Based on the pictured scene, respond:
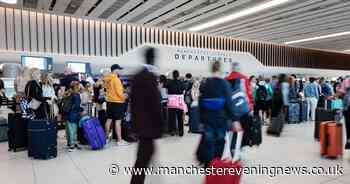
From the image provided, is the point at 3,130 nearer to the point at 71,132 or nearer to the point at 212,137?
the point at 71,132

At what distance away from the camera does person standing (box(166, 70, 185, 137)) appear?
585cm

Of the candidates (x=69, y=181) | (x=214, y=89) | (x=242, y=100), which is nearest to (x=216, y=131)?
(x=214, y=89)

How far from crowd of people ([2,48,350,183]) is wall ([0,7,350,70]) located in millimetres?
3929

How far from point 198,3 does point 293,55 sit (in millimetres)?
12026

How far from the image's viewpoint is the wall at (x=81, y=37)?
9367 millimetres

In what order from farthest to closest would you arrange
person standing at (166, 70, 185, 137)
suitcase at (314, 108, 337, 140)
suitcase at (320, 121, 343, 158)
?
person standing at (166, 70, 185, 137) → suitcase at (314, 108, 337, 140) → suitcase at (320, 121, 343, 158)

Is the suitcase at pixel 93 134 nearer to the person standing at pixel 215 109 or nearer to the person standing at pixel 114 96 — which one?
the person standing at pixel 114 96

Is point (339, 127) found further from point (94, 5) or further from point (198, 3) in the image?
point (94, 5)

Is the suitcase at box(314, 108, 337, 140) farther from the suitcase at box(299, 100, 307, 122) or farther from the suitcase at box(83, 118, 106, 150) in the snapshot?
the suitcase at box(83, 118, 106, 150)

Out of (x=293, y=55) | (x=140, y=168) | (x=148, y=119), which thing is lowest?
(x=140, y=168)

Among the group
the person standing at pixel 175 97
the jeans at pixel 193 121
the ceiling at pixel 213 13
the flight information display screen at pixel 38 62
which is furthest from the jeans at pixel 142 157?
the flight information display screen at pixel 38 62

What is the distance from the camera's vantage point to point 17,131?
470cm

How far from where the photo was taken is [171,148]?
4.87m

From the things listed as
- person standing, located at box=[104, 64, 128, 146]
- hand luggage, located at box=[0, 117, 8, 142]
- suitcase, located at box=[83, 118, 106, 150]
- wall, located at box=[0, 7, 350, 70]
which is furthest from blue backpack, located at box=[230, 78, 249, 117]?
wall, located at box=[0, 7, 350, 70]
